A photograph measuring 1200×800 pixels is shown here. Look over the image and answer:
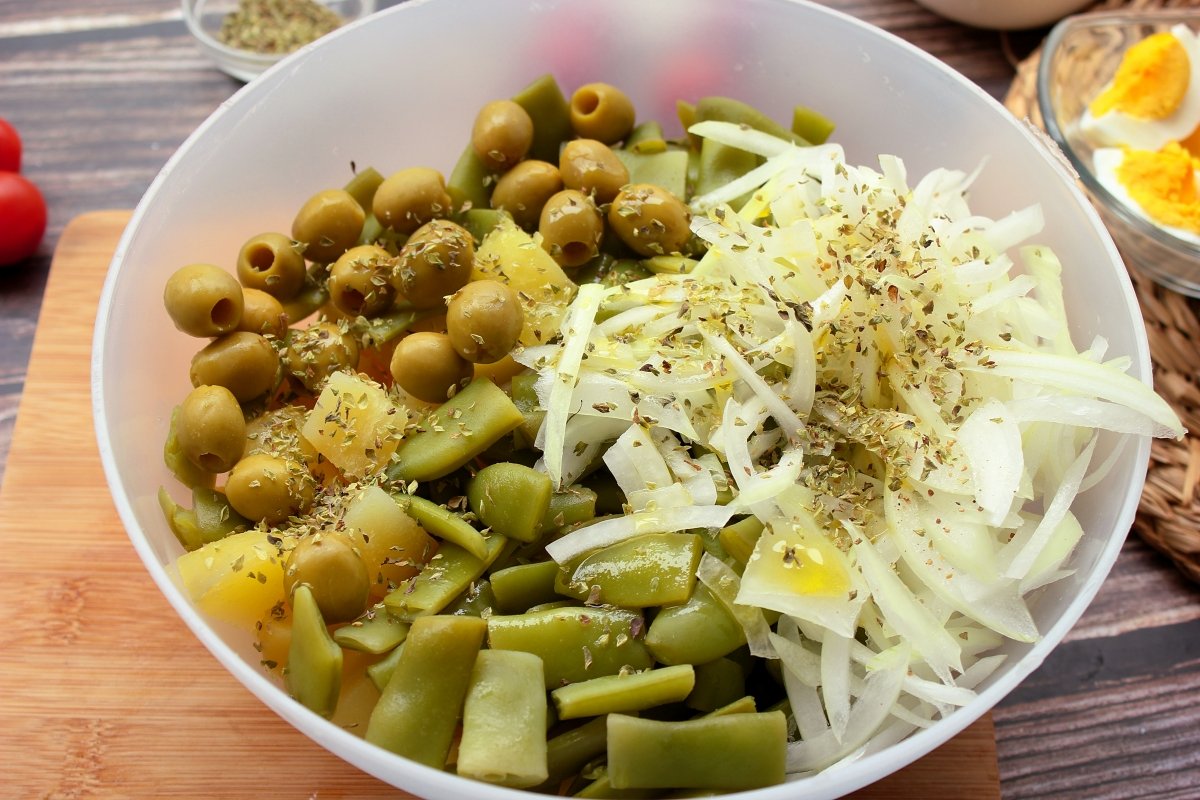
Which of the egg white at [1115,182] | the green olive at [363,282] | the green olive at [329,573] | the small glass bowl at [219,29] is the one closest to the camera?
the green olive at [329,573]

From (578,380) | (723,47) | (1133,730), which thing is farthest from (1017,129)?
(1133,730)

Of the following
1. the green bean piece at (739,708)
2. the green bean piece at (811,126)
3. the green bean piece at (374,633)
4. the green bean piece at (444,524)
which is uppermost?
the green bean piece at (811,126)

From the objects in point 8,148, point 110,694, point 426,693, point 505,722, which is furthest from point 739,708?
point 8,148

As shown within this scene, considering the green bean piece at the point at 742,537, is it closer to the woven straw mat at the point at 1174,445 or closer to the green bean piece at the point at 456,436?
the green bean piece at the point at 456,436

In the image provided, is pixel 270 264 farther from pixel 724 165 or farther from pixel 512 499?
pixel 724 165

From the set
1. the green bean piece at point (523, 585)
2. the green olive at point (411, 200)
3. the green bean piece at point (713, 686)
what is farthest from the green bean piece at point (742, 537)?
the green olive at point (411, 200)

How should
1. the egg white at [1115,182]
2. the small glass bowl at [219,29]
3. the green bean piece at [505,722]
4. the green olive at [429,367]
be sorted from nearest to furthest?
the green bean piece at [505,722], the green olive at [429,367], the egg white at [1115,182], the small glass bowl at [219,29]
